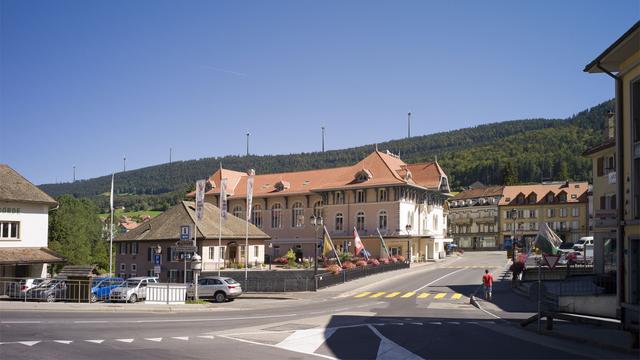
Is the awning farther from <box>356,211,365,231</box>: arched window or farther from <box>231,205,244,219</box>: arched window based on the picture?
<box>231,205,244,219</box>: arched window

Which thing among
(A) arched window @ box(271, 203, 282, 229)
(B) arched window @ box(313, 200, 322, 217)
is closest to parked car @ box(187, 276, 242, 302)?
(B) arched window @ box(313, 200, 322, 217)

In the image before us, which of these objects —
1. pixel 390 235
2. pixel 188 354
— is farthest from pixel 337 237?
pixel 188 354

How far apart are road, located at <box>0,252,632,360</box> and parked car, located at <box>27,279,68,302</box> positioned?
546 cm

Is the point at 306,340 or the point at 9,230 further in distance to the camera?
the point at 9,230

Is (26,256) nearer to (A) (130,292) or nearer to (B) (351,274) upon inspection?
(A) (130,292)

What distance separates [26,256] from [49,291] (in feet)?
40.5

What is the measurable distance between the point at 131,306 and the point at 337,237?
51.9m

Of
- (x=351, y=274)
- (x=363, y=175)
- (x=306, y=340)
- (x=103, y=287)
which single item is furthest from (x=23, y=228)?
(x=363, y=175)

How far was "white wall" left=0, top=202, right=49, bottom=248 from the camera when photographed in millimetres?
43500

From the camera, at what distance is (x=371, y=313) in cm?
2833

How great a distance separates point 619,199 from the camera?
2153 cm

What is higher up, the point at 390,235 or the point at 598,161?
the point at 598,161

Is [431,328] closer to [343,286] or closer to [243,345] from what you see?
[243,345]

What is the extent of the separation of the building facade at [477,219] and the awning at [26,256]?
87011mm
